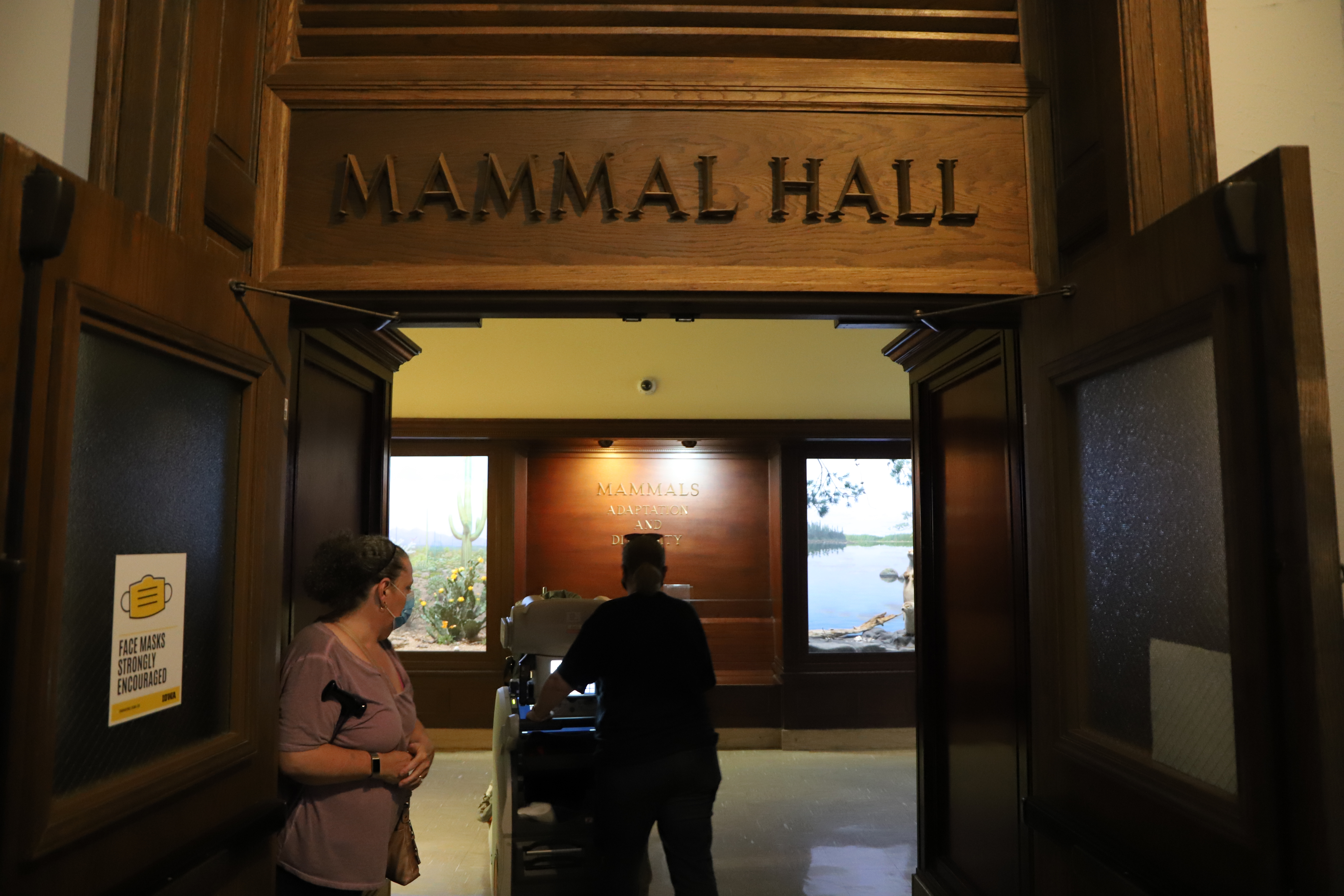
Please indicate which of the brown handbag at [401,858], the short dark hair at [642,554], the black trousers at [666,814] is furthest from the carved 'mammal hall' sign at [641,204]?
the black trousers at [666,814]

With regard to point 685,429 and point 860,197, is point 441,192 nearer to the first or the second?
point 860,197

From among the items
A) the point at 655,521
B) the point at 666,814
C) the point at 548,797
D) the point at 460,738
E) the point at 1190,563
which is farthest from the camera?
the point at 655,521

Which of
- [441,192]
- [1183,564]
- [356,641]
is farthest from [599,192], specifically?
[1183,564]

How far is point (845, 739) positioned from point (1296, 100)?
19.5ft

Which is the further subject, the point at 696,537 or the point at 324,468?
the point at 696,537

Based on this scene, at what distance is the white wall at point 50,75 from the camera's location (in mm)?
Result: 1959

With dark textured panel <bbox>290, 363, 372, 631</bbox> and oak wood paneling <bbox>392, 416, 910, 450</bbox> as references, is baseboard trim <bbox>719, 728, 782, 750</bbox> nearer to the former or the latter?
oak wood paneling <bbox>392, 416, 910, 450</bbox>

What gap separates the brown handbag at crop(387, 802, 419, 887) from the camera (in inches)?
95.2

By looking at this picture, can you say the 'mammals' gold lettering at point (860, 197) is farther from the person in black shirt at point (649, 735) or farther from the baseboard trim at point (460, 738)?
the baseboard trim at point (460, 738)

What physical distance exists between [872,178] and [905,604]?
18.7 ft

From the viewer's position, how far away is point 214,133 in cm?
203

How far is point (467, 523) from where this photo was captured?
23.9 feet

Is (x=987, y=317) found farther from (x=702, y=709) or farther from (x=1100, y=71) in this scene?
(x=702, y=709)

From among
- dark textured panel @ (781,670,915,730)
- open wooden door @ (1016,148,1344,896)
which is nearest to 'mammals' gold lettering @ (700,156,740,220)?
open wooden door @ (1016,148,1344,896)
